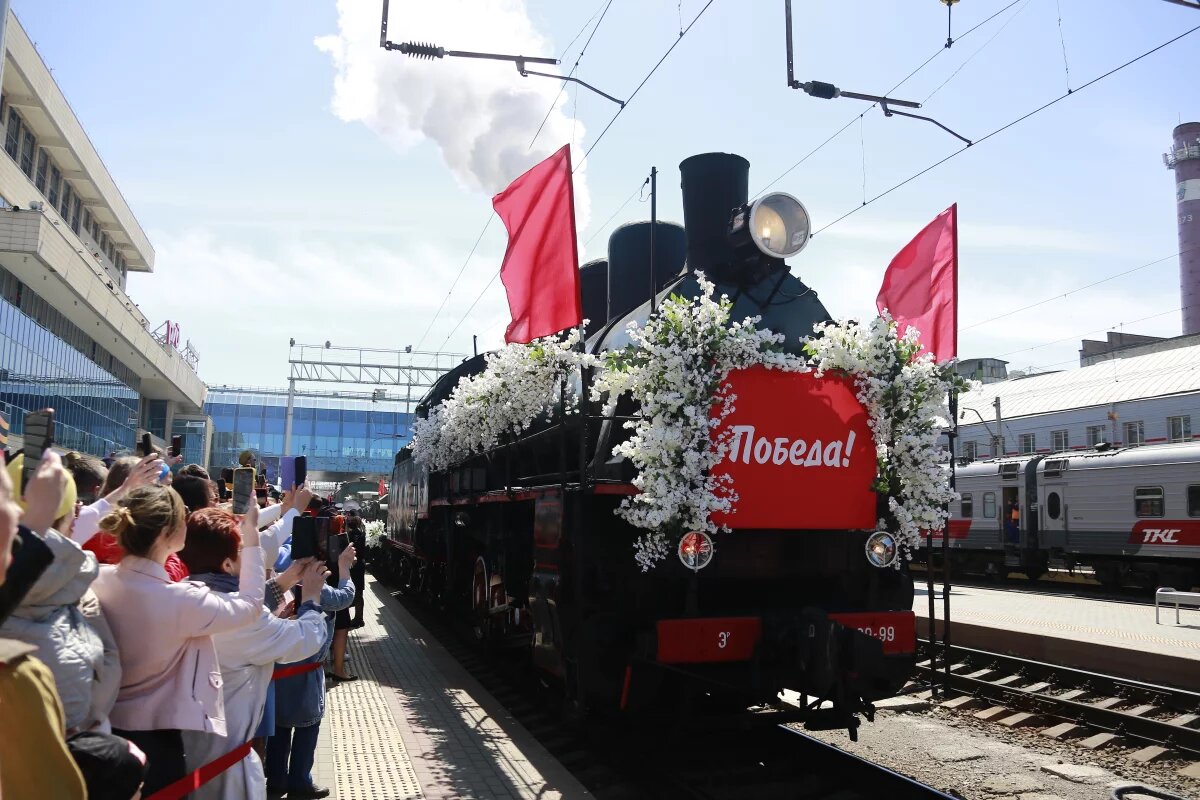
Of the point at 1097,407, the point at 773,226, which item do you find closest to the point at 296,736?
the point at 773,226

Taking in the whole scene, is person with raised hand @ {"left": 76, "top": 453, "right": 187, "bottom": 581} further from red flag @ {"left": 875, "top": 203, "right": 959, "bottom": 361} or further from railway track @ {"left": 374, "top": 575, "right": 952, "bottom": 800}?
red flag @ {"left": 875, "top": 203, "right": 959, "bottom": 361}

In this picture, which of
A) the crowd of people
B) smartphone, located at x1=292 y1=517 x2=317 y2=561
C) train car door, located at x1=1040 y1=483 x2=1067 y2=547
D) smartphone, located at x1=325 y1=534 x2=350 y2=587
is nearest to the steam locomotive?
smartphone, located at x1=325 y1=534 x2=350 y2=587

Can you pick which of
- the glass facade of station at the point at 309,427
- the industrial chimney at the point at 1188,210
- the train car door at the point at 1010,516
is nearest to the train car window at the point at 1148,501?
the train car door at the point at 1010,516

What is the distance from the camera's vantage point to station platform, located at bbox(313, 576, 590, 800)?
5.16m

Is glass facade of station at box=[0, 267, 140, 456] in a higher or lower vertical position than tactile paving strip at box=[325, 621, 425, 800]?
higher

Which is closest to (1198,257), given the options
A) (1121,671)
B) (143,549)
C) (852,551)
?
(1121,671)

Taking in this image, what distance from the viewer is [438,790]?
5.09 metres

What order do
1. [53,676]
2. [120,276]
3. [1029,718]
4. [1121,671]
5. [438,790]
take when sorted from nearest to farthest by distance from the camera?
[53,676], [438,790], [1029,718], [1121,671], [120,276]

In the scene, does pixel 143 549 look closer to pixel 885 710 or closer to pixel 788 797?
pixel 788 797

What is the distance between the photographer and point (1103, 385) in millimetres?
33188

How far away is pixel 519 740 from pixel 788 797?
195 centimetres

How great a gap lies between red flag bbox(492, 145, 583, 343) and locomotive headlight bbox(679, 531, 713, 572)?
1.93 meters

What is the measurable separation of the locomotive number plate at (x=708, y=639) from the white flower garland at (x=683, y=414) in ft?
1.44

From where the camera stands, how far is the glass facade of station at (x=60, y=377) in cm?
2016
